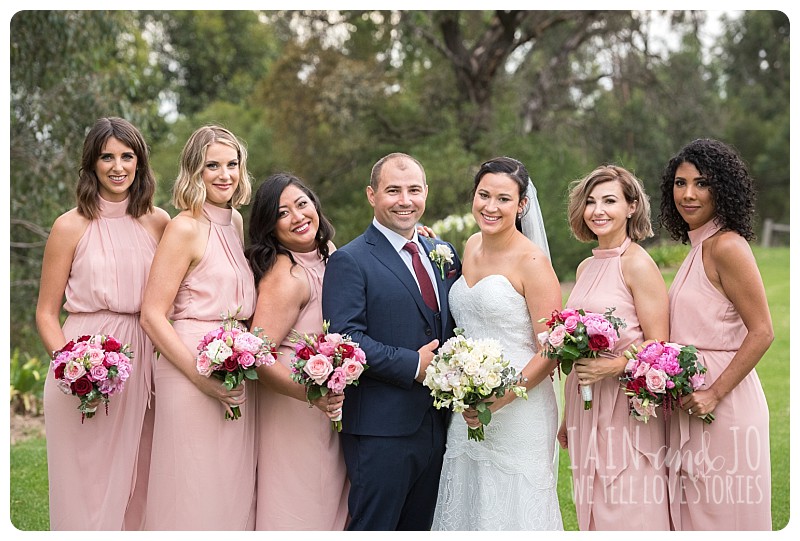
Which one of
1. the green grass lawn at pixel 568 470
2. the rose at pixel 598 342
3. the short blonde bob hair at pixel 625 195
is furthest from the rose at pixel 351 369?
the green grass lawn at pixel 568 470

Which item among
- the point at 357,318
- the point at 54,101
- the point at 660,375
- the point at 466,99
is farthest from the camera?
the point at 466,99

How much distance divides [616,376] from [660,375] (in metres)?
0.45

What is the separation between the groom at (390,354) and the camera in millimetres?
4961

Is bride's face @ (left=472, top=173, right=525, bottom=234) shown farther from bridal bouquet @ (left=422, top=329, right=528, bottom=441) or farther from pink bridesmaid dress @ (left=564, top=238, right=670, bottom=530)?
bridal bouquet @ (left=422, top=329, right=528, bottom=441)

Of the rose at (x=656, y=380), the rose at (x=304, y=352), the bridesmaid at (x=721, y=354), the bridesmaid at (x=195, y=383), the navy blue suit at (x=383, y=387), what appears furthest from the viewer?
the bridesmaid at (x=195, y=383)

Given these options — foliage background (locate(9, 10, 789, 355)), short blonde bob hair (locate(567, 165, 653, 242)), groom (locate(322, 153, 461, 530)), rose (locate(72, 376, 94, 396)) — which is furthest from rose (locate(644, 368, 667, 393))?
foliage background (locate(9, 10, 789, 355))

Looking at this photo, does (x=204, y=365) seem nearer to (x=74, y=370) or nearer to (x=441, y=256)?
(x=74, y=370)

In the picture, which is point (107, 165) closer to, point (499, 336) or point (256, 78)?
point (499, 336)

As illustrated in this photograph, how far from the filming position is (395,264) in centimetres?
513

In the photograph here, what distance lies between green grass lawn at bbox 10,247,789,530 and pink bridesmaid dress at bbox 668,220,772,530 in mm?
2812

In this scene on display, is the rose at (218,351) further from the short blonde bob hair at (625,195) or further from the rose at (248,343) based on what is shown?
the short blonde bob hair at (625,195)

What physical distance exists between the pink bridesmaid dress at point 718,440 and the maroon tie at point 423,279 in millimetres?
1429

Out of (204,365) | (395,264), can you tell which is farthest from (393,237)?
(204,365)

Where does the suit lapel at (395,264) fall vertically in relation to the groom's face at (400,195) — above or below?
below
